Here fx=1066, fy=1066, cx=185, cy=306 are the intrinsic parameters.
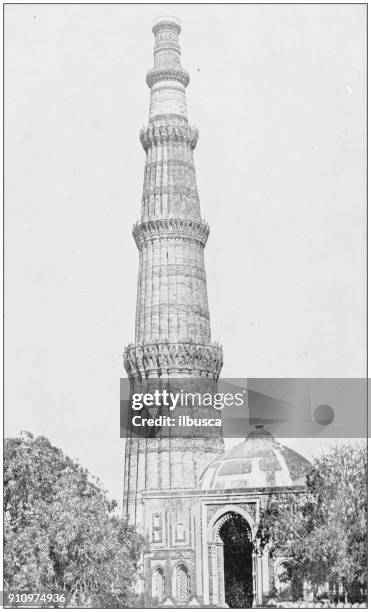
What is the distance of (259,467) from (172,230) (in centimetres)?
1403

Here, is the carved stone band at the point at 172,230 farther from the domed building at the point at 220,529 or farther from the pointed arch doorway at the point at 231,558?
the pointed arch doorway at the point at 231,558

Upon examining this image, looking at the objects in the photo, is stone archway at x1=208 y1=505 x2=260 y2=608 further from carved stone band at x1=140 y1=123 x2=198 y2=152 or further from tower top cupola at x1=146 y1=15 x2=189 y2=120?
tower top cupola at x1=146 y1=15 x2=189 y2=120

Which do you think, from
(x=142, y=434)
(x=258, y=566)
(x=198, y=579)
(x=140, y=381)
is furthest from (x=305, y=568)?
(x=140, y=381)

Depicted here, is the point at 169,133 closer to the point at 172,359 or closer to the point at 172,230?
the point at 172,230

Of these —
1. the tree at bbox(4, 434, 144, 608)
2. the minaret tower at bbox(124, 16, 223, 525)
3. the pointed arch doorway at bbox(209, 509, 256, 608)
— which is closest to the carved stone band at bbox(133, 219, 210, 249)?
the minaret tower at bbox(124, 16, 223, 525)

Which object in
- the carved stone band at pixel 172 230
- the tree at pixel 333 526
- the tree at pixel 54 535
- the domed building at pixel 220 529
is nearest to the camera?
the tree at pixel 333 526

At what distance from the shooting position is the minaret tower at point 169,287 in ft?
164

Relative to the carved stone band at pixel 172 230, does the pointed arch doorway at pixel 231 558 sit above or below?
below

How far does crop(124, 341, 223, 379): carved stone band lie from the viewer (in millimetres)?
49812

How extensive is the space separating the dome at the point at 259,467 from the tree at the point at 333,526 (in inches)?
242

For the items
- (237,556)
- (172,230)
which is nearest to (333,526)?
(237,556)

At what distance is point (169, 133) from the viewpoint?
179 ft

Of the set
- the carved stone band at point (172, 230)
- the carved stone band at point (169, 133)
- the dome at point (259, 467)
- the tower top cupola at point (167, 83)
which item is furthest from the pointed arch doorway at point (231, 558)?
the tower top cupola at point (167, 83)

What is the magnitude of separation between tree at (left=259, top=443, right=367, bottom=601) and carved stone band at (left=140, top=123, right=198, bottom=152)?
22.5m
